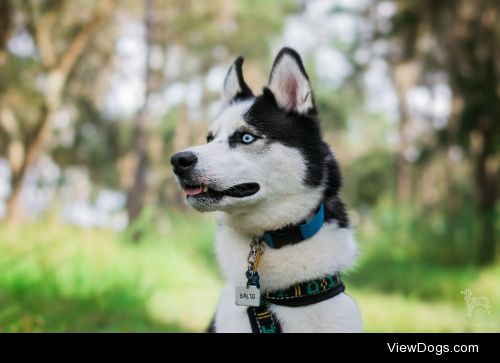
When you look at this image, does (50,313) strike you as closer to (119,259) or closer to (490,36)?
(119,259)

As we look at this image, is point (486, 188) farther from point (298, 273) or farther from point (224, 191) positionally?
point (224, 191)

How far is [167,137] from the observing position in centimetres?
2680

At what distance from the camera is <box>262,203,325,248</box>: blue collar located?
2465mm

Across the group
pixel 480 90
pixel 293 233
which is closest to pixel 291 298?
pixel 293 233

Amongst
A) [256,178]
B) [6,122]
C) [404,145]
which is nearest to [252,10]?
[404,145]

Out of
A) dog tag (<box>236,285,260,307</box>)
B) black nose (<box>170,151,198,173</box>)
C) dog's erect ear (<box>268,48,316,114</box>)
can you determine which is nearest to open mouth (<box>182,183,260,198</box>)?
black nose (<box>170,151,198,173</box>)

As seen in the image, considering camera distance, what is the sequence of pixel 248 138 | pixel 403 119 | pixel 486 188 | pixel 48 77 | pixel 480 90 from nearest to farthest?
pixel 248 138 < pixel 480 90 < pixel 486 188 < pixel 48 77 < pixel 403 119

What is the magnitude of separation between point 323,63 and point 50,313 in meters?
19.7

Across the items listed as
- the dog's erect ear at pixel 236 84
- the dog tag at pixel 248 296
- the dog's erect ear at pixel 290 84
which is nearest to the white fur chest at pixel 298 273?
the dog tag at pixel 248 296

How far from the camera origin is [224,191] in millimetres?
2383

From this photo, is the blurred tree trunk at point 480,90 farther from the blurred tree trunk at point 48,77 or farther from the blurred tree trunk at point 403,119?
the blurred tree trunk at point 48,77

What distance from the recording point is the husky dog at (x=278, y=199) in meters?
2.35

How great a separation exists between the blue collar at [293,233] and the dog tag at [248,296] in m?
0.29

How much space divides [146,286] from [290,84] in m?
4.09
